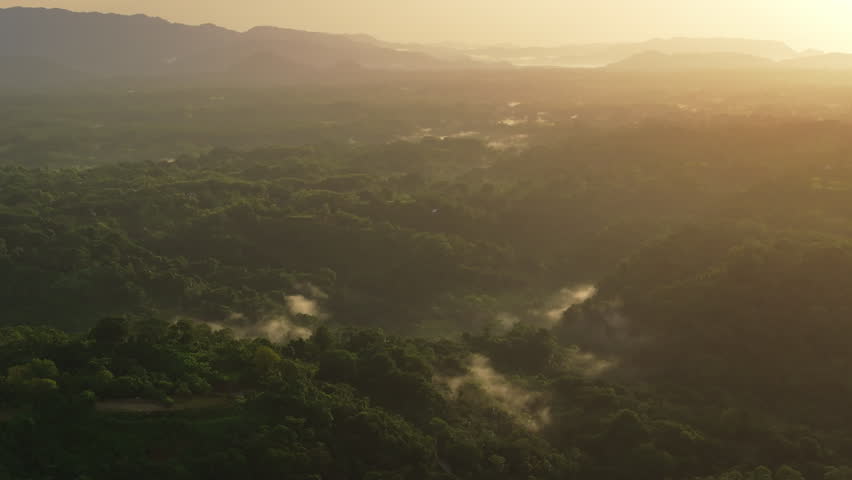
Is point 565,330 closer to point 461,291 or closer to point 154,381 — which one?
point 461,291

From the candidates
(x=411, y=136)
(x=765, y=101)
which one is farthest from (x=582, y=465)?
(x=765, y=101)

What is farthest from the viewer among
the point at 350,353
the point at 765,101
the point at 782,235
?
the point at 765,101

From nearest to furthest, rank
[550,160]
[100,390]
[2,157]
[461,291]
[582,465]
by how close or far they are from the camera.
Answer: [100,390], [582,465], [461,291], [550,160], [2,157]

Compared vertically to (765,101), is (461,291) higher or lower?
lower

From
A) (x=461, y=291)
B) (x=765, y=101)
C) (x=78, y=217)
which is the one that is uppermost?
(x=765, y=101)

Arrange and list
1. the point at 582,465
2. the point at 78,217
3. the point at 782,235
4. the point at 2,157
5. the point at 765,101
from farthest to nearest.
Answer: the point at 765,101
the point at 2,157
the point at 78,217
the point at 782,235
the point at 582,465

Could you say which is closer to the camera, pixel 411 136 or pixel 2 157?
pixel 2 157

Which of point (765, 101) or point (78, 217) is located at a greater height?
point (765, 101)

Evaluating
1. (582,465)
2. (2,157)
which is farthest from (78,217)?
(2,157)

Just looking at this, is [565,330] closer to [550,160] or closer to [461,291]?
[461,291]
